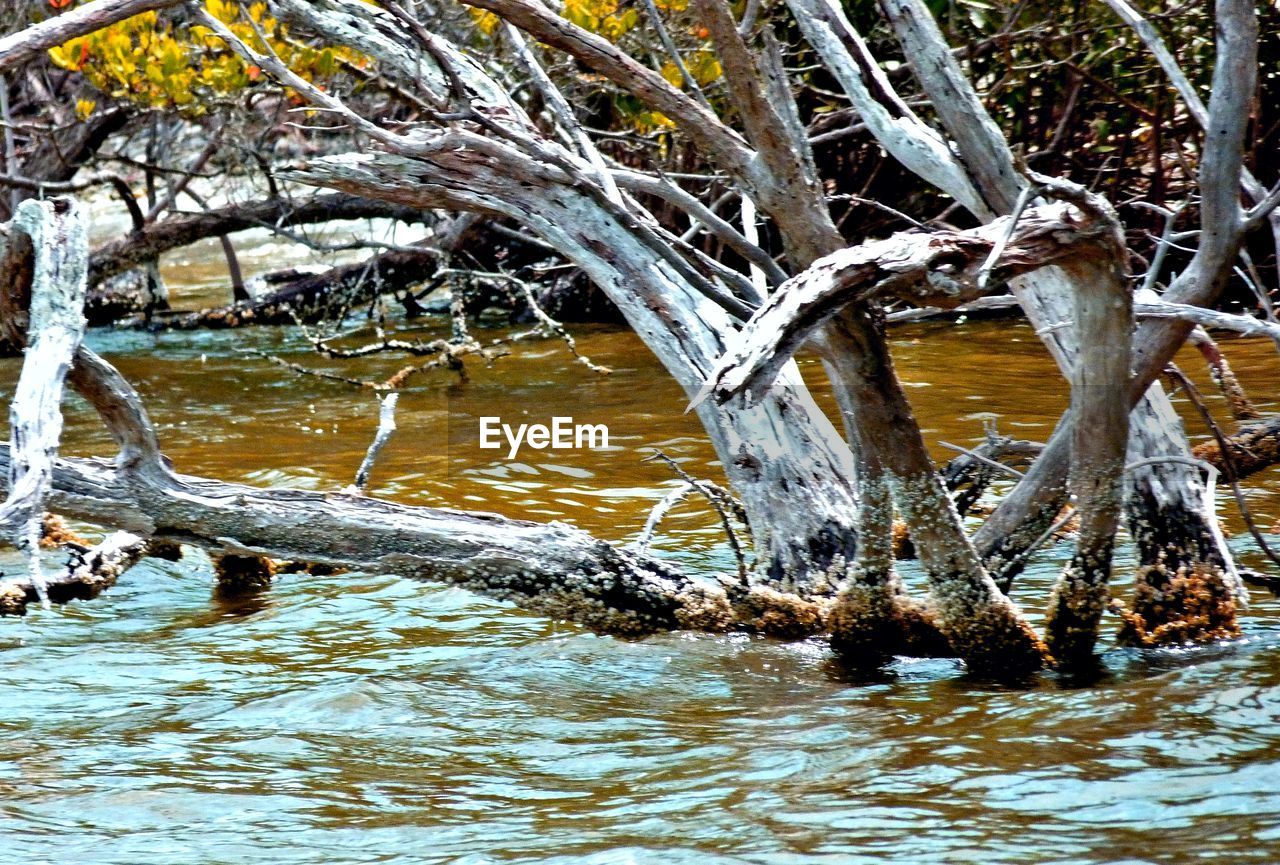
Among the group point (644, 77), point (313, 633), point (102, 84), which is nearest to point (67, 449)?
point (102, 84)

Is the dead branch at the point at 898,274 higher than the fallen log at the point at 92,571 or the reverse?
higher

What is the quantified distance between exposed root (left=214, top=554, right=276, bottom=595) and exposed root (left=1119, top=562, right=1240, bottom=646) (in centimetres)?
346

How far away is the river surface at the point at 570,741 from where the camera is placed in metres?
3.43

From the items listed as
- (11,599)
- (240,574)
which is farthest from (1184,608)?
(11,599)

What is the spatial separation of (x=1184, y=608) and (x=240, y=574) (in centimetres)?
371

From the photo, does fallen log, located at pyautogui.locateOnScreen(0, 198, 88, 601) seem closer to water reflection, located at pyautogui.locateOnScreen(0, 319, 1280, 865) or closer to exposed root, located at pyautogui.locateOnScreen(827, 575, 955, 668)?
water reflection, located at pyautogui.locateOnScreen(0, 319, 1280, 865)

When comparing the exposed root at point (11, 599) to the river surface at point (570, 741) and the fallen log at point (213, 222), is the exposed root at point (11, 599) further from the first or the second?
the fallen log at point (213, 222)

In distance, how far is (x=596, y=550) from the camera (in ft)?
15.4

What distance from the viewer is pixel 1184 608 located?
15.1 feet

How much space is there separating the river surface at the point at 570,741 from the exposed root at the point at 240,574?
131 millimetres

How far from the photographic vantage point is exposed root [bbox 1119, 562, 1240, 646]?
4.57 m

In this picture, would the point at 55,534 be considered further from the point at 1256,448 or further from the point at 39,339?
the point at 1256,448

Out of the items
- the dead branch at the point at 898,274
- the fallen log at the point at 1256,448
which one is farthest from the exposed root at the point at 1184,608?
the dead branch at the point at 898,274

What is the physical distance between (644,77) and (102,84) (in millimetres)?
7121
